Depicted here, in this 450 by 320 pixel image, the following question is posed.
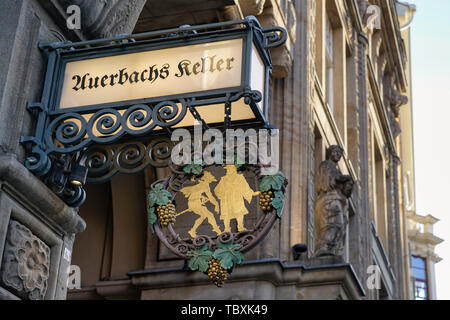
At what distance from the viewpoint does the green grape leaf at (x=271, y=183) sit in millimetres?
5594

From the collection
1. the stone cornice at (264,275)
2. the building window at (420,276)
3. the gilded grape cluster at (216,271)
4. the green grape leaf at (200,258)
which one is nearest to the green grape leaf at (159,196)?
the green grape leaf at (200,258)

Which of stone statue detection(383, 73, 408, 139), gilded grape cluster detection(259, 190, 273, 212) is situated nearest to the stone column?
stone statue detection(383, 73, 408, 139)

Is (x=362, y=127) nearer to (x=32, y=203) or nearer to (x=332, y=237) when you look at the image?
(x=332, y=237)

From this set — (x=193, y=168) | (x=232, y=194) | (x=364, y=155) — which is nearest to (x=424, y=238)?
(x=364, y=155)

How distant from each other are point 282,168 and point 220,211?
7.78 metres

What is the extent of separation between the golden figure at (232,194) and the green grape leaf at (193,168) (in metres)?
0.29

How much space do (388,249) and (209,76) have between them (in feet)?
72.5

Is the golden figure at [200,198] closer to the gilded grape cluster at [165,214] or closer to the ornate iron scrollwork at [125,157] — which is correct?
the gilded grape cluster at [165,214]

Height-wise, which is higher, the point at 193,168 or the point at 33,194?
the point at 193,168

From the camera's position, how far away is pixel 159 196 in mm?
5812

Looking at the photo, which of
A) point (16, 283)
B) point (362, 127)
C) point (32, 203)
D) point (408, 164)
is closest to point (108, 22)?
point (32, 203)

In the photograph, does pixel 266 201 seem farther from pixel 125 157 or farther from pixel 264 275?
pixel 264 275

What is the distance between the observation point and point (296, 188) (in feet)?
45.3

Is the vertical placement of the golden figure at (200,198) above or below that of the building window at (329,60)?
below
